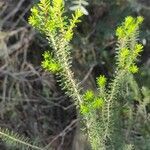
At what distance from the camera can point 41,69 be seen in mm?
2393

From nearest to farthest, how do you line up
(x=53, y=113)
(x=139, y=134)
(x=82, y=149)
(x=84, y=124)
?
(x=84, y=124)
(x=139, y=134)
(x=82, y=149)
(x=53, y=113)

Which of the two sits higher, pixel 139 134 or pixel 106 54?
pixel 106 54

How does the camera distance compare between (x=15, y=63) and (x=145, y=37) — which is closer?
(x=145, y=37)

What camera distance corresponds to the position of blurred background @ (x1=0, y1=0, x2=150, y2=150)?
230 centimetres

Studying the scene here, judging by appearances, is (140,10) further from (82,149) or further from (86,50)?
(82,149)

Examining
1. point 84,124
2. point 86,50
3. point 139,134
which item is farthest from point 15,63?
point 84,124

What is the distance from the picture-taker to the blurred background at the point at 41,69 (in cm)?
230

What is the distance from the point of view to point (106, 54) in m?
2.41

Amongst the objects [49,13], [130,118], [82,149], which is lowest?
[82,149]

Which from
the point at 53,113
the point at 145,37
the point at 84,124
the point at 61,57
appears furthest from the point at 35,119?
the point at 61,57

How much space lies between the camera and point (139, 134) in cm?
196

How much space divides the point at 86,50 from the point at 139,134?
2.11 ft

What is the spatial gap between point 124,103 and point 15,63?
96 cm

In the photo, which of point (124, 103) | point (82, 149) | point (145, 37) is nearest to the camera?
point (124, 103)
